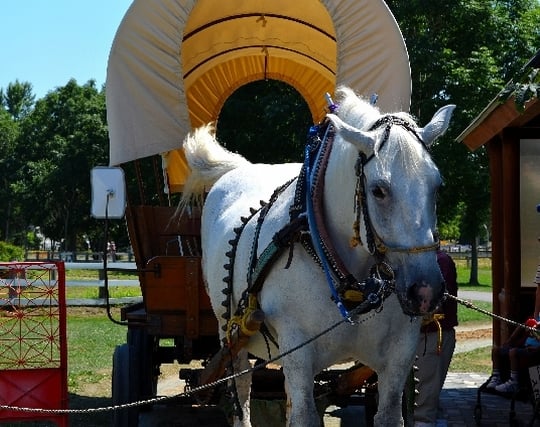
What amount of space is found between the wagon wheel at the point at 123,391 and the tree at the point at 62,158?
109 ft

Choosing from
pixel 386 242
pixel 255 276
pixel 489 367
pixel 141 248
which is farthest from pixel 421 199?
pixel 489 367

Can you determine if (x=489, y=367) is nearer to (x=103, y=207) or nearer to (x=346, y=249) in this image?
(x=103, y=207)

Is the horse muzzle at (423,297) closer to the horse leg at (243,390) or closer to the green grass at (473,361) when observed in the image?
the horse leg at (243,390)

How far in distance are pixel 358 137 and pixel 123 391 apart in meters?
3.43

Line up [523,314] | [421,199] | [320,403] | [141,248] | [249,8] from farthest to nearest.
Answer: [523,314]
[249,8]
[141,248]
[320,403]
[421,199]

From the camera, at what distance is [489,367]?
420 inches

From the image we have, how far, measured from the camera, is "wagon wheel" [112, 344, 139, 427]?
19.8 feet

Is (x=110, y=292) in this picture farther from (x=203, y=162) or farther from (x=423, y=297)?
(x=423, y=297)

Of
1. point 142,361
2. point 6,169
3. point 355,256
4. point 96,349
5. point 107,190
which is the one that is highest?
point 6,169

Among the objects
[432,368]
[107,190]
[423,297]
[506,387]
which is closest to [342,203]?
[423,297]

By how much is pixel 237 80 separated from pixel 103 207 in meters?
2.71

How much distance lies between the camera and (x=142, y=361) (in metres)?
6.46

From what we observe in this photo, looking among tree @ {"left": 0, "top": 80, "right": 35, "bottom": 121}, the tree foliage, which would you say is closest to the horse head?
the tree foliage

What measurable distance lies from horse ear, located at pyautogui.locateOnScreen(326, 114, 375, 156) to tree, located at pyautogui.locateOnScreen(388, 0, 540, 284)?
51.8 feet
